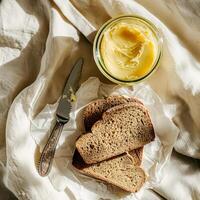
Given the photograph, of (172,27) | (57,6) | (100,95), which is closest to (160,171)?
(100,95)

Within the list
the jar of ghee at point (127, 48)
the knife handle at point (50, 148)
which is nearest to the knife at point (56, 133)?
the knife handle at point (50, 148)

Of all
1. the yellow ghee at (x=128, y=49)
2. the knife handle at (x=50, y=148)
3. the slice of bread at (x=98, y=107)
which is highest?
the yellow ghee at (x=128, y=49)

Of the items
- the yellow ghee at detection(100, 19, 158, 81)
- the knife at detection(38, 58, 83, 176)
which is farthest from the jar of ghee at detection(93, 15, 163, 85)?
the knife at detection(38, 58, 83, 176)

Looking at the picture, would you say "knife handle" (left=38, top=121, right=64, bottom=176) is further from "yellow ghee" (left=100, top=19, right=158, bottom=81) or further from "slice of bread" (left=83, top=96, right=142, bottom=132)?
"yellow ghee" (left=100, top=19, right=158, bottom=81)

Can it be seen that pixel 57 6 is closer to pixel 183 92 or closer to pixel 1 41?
pixel 1 41

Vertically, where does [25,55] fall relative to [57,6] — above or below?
below

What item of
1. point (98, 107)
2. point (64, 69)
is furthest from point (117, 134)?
point (64, 69)

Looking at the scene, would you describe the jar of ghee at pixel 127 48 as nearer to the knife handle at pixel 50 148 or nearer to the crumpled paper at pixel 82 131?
the crumpled paper at pixel 82 131
